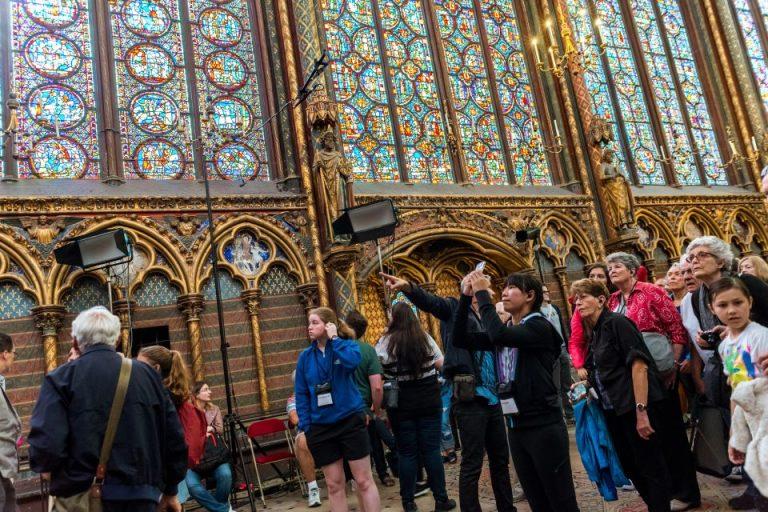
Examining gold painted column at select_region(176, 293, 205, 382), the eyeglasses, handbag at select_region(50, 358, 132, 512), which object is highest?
gold painted column at select_region(176, 293, 205, 382)

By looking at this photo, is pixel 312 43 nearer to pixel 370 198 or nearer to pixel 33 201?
pixel 370 198

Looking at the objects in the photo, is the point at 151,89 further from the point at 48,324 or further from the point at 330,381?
the point at 330,381

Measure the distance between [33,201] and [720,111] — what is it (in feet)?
48.9

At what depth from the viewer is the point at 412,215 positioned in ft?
35.7

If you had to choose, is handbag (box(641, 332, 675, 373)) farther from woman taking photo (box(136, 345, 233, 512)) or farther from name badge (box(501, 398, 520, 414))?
woman taking photo (box(136, 345, 233, 512))

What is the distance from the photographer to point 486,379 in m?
4.54

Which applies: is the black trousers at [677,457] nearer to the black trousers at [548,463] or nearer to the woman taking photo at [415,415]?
the black trousers at [548,463]

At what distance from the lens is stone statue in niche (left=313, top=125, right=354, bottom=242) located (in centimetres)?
978

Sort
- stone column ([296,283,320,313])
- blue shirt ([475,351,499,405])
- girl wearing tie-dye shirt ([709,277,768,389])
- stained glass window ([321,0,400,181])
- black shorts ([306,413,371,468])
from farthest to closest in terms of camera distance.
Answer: stained glass window ([321,0,400,181])
stone column ([296,283,320,313])
blue shirt ([475,351,499,405])
black shorts ([306,413,371,468])
girl wearing tie-dye shirt ([709,277,768,389])

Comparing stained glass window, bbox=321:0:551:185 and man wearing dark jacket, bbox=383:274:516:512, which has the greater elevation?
stained glass window, bbox=321:0:551:185

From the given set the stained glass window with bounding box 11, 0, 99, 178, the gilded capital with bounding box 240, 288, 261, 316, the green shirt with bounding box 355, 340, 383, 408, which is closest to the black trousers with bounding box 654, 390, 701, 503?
the green shirt with bounding box 355, 340, 383, 408

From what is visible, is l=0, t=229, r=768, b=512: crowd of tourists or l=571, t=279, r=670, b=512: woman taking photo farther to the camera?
l=571, t=279, r=670, b=512: woman taking photo

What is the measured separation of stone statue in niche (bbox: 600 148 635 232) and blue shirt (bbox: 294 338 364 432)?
373 inches

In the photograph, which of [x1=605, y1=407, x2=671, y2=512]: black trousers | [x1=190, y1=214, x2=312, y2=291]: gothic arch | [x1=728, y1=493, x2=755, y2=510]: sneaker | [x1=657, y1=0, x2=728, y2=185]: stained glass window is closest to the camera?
[x1=605, y1=407, x2=671, y2=512]: black trousers
